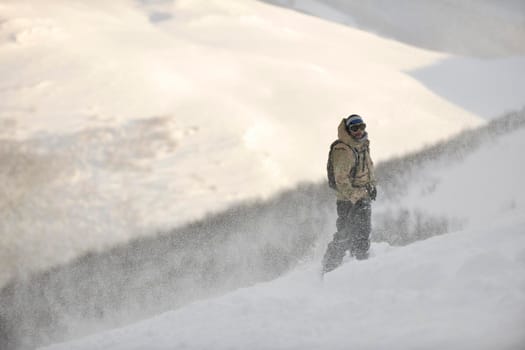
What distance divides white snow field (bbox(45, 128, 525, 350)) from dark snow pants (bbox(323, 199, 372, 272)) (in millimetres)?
321

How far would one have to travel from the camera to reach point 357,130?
15.3 ft

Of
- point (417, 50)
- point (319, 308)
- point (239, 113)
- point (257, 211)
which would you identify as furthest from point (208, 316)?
point (417, 50)

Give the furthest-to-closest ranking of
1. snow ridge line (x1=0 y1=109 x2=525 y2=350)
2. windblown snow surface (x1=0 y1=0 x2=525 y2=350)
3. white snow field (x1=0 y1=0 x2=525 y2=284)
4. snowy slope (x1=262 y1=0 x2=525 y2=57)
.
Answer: snowy slope (x1=262 y1=0 x2=525 y2=57) < white snow field (x1=0 y1=0 x2=525 y2=284) < snow ridge line (x1=0 y1=109 x2=525 y2=350) < windblown snow surface (x1=0 y1=0 x2=525 y2=350)

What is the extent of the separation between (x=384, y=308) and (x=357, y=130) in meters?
1.70

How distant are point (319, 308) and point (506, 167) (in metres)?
5.42

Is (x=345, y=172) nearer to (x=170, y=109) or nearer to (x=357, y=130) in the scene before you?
(x=357, y=130)

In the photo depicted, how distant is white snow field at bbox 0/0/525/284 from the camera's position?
5988mm

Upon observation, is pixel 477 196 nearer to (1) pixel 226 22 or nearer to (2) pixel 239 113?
(2) pixel 239 113

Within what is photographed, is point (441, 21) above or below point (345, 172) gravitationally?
above

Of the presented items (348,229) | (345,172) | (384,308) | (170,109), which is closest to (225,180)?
(170,109)

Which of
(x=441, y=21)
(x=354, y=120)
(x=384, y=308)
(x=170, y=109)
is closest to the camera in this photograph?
(x=384, y=308)

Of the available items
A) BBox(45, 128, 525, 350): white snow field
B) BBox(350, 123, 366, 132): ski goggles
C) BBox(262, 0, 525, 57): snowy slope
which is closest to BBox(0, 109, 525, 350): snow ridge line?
BBox(45, 128, 525, 350): white snow field

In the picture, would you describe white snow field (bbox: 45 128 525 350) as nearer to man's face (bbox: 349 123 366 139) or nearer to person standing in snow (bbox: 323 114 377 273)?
person standing in snow (bbox: 323 114 377 273)

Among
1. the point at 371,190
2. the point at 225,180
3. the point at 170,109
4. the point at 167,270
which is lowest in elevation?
the point at 167,270
